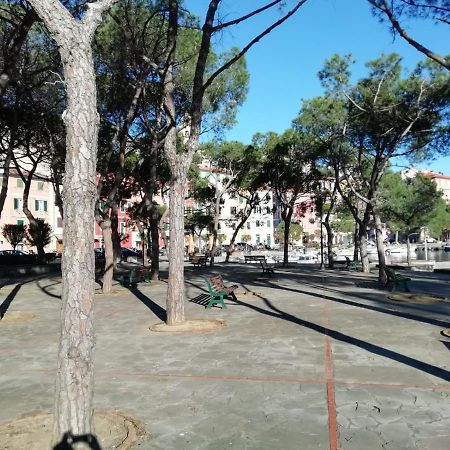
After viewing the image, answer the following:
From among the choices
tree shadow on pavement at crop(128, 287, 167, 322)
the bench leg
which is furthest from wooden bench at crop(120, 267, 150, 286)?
the bench leg

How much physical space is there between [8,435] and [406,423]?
11.1 ft

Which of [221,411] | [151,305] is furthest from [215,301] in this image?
[221,411]

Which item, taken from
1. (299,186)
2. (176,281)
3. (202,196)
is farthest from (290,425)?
(202,196)

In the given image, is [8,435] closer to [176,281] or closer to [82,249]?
[82,249]

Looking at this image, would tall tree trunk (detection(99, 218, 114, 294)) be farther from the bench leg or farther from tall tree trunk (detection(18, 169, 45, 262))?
tall tree trunk (detection(18, 169, 45, 262))

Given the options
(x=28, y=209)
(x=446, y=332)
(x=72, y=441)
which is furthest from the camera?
(x=28, y=209)

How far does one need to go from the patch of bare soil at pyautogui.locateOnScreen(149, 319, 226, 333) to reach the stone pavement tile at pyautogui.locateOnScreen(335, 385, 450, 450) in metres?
3.72

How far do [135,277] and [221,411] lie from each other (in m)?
13.3

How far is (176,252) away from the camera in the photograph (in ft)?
29.2

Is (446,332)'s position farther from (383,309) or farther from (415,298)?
(415,298)

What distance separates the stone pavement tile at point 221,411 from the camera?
13.2 ft

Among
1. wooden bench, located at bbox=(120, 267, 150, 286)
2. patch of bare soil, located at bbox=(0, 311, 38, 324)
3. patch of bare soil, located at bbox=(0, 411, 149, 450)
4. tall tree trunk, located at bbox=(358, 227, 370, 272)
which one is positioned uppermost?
tall tree trunk, located at bbox=(358, 227, 370, 272)

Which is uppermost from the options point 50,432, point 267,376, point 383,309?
point 383,309

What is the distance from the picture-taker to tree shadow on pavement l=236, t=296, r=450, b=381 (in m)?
5.90
